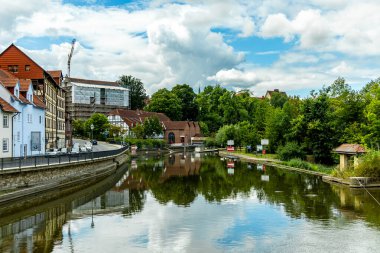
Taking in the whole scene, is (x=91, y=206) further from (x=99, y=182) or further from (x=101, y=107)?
(x=101, y=107)

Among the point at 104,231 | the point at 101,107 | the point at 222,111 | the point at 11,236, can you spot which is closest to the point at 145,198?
the point at 104,231

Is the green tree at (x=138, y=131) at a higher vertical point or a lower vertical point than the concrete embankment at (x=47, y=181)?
higher

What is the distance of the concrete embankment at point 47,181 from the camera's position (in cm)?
2592

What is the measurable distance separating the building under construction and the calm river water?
321 feet

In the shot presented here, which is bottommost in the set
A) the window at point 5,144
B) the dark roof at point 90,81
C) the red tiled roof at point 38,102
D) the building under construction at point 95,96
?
the window at point 5,144

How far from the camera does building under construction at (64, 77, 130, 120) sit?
130 metres

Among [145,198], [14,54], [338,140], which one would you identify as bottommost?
[145,198]

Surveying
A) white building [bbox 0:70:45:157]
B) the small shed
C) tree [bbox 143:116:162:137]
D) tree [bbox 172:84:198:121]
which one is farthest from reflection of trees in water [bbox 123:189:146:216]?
tree [bbox 172:84:198:121]

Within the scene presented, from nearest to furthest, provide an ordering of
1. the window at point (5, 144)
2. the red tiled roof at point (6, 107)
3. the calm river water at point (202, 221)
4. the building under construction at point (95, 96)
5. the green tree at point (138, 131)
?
the calm river water at point (202, 221) → the red tiled roof at point (6, 107) → the window at point (5, 144) → the green tree at point (138, 131) → the building under construction at point (95, 96)

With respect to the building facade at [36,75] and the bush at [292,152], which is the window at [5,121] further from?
the bush at [292,152]

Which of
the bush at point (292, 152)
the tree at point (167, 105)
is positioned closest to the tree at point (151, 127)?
the tree at point (167, 105)

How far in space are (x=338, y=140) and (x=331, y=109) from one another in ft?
18.9

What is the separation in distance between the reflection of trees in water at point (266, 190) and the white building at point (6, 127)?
1290 centimetres

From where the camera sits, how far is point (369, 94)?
163 ft
